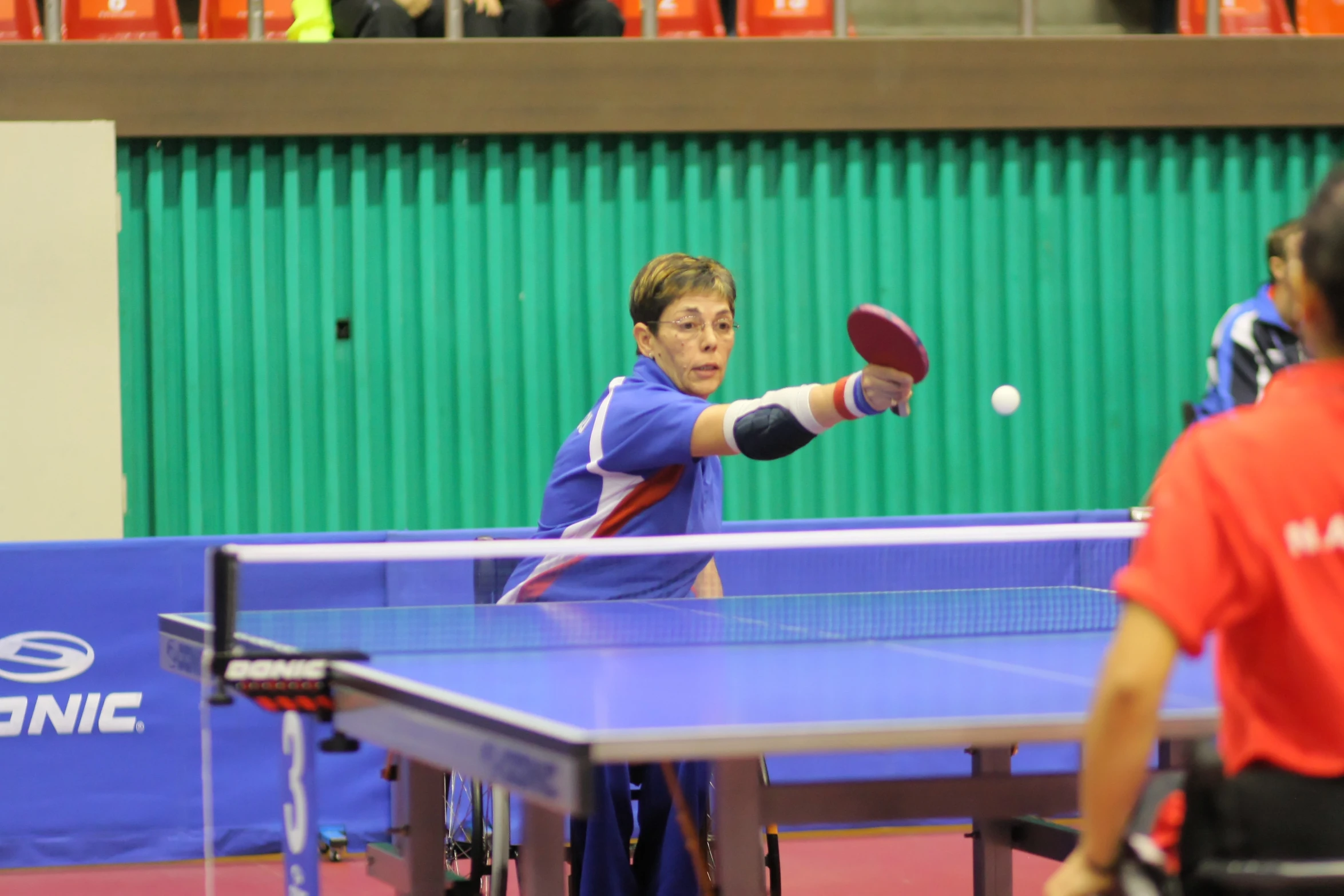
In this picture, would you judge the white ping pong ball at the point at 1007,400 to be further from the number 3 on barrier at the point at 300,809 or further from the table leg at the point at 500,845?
the number 3 on barrier at the point at 300,809

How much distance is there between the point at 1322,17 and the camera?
7883 millimetres

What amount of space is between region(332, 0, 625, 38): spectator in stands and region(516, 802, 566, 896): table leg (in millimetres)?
5367

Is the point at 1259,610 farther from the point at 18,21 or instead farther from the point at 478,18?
the point at 18,21

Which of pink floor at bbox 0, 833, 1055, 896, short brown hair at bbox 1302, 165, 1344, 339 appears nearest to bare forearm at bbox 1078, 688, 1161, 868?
short brown hair at bbox 1302, 165, 1344, 339

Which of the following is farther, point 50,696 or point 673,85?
point 673,85

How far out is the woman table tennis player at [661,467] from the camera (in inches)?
125

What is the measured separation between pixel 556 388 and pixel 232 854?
2863mm

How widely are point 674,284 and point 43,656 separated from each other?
2.48m

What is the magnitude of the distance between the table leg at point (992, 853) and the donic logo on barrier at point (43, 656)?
296 cm

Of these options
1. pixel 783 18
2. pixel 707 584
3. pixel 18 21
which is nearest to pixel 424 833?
pixel 707 584

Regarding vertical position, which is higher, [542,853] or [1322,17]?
[1322,17]

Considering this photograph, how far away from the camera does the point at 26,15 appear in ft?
23.8

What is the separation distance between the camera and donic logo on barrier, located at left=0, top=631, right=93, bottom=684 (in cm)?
483

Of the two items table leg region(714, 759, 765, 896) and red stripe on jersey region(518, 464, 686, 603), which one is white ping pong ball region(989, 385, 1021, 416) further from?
table leg region(714, 759, 765, 896)
